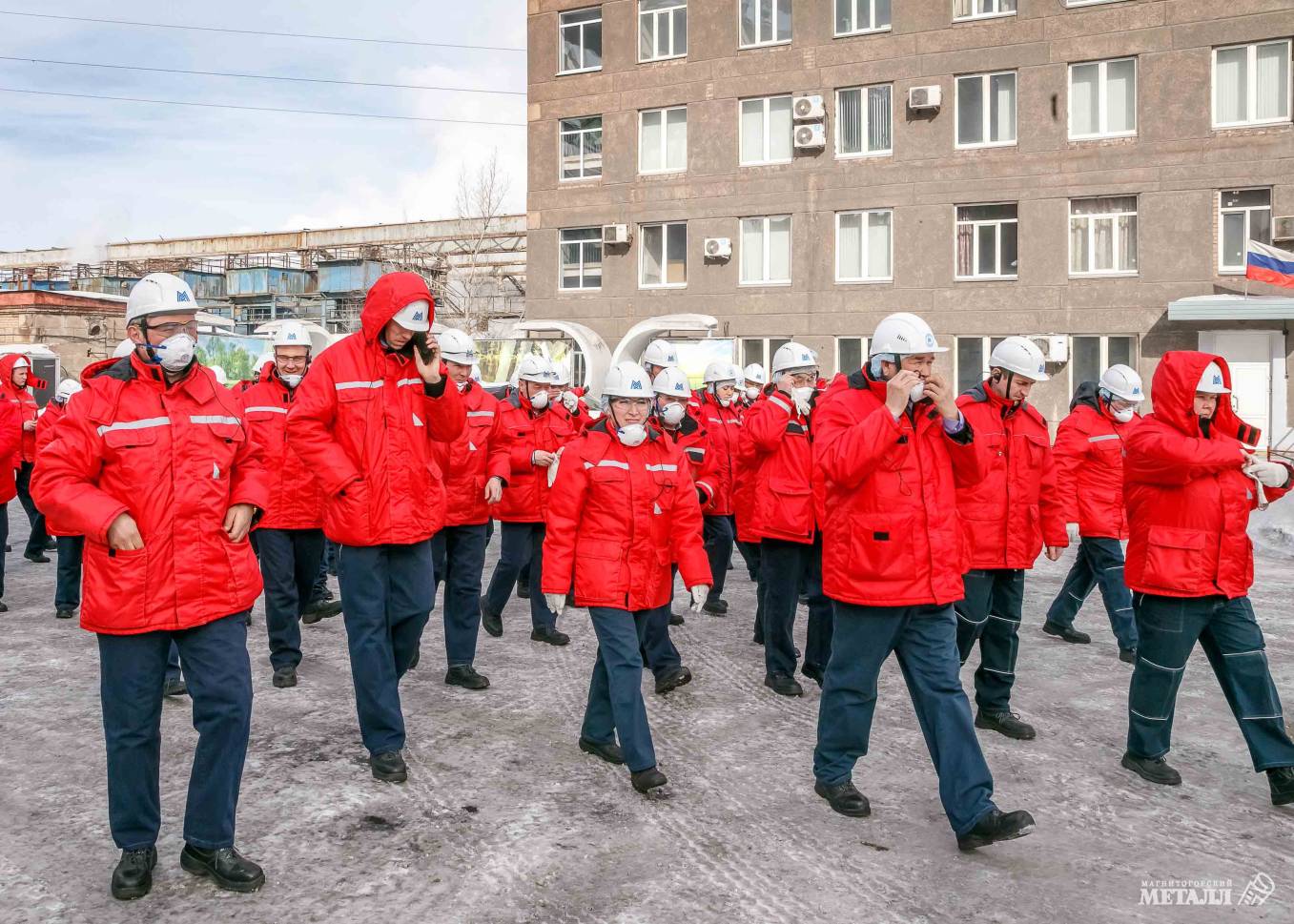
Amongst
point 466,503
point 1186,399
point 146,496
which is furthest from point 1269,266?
point 146,496

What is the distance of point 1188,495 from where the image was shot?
5.19 m

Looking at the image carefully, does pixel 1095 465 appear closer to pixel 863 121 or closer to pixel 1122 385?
pixel 1122 385

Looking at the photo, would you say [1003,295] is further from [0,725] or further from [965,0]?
[0,725]

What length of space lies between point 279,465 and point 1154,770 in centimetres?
568

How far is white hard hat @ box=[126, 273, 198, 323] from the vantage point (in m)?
4.04

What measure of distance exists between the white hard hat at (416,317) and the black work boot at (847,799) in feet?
9.32

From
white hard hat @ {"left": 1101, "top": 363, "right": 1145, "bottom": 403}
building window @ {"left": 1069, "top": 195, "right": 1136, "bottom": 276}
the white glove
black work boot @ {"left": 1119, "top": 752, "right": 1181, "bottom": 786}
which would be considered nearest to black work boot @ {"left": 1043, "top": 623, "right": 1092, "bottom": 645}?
white hard hat @ {"left": 1101, "top": 363, "right": 1145, "bottom": 403}

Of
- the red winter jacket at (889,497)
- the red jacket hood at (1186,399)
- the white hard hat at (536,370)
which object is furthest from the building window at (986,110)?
the red winter jacket at (889,497)

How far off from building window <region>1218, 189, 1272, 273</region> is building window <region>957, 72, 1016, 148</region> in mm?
4552

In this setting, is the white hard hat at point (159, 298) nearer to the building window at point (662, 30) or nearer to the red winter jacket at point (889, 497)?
the red winter jacket at point (889, 497)

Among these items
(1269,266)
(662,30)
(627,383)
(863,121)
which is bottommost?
(627,383)

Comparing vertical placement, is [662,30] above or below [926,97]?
above

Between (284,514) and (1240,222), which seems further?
(1240,222)

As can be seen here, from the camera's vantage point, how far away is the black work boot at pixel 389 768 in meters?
5.10
